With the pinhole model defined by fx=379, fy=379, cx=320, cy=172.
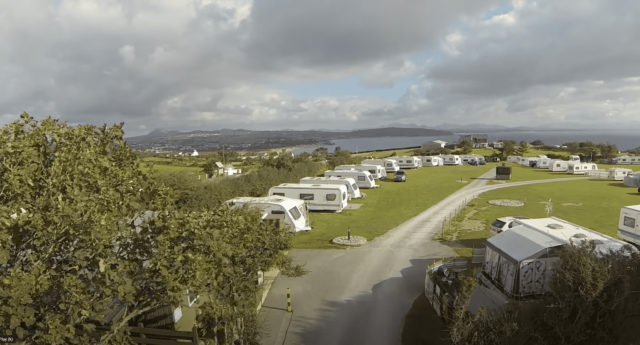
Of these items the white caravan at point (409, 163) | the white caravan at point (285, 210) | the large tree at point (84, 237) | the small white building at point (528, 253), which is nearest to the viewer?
the large tree at point (84, 237)

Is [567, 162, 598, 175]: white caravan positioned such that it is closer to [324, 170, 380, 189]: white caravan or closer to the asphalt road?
[324, 170, 380, 189]: white caravan

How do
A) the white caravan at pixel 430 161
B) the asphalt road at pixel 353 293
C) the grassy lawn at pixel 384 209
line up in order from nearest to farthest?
1. the asphalt road at pixel 353 293
2. the grassy lawn at pixel 384 209
3. the white caravan at pixel 430 161

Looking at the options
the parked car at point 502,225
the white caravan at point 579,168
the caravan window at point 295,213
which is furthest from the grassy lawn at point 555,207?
→ the caravan window at point 295,213

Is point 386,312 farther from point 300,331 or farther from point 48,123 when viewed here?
point 48,123

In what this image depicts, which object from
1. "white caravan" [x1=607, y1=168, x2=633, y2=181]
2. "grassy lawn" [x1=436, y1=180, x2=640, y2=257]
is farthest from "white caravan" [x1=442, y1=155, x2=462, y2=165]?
"white caravan" [x1=607, y1=168, x2=633, y2=181]

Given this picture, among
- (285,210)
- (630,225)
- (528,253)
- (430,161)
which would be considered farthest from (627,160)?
(285,210)

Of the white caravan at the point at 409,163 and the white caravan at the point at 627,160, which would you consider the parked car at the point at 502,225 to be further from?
the white caravan at the point at 627,160
